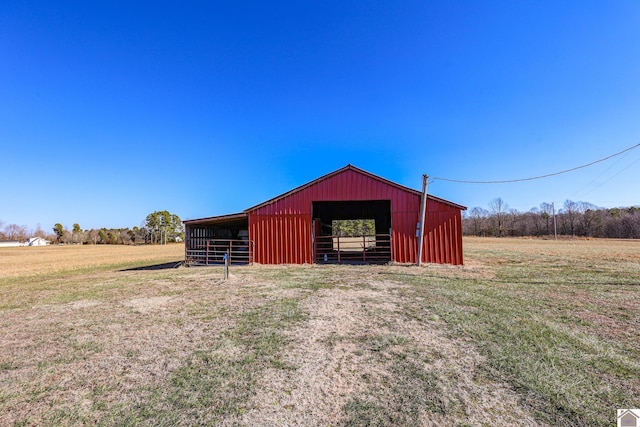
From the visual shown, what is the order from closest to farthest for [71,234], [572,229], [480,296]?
1. [480,296]
2. [572,229]
3. [71,234]

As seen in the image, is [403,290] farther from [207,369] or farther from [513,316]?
[207,369]

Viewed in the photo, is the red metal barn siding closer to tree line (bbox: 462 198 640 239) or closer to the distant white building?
tree line (bbox: 462 198 640 239)

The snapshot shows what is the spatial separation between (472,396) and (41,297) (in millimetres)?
10970

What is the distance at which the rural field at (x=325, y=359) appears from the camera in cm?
277

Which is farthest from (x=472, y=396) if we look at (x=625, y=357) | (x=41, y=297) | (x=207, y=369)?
(x=41, y=297)

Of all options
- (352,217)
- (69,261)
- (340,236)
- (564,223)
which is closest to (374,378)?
(340,236)

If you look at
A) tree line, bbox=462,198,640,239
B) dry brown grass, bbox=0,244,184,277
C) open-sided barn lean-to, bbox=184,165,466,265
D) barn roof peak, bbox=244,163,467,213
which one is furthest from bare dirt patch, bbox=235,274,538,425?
tree line, bbox=462,198,640,239

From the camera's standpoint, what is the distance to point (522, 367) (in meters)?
3.52

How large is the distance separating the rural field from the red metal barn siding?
20.0 ft

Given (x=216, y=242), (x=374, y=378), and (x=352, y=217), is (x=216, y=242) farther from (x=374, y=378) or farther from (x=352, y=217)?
(x=374, y=378)

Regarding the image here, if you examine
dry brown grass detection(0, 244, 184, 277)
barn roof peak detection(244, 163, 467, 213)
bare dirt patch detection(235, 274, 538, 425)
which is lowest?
dry brown grass detection(0, 244, 184, 277)

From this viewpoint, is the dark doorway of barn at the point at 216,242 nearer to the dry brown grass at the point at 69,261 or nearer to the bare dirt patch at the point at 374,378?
the dry brown grass at the point at 69,261

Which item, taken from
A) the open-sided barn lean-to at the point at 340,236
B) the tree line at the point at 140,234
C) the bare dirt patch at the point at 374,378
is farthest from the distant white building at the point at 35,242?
the bare dirt patch at the point at 374,378

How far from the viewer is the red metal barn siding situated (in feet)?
44.4
